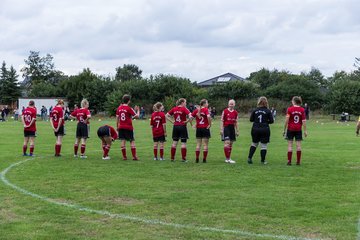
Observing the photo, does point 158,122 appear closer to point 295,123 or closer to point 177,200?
point 295,123

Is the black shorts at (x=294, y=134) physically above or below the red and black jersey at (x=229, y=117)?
below

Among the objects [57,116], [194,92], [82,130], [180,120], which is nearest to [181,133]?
[180,120]

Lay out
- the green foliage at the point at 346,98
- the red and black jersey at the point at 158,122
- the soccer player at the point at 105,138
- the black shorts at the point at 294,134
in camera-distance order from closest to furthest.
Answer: the black shorts at the point at 294,134 → the red and black jersey at the point at 158,122 → the soccer player at the point at 105,138 → the green foliage at the point at 346,98

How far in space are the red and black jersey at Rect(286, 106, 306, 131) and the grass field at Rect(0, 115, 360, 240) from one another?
120 cm

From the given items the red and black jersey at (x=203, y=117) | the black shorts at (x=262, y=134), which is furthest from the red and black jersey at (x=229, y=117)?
the black shorts at (x=262, y=134)

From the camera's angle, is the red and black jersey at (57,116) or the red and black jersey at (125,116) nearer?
the red and black jersey at (125,116)

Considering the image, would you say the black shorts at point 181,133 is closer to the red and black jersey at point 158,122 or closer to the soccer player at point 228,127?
the red and black jersey at point 158,122

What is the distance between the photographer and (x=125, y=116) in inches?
600

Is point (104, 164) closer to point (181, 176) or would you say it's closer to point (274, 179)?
point (181, 176)

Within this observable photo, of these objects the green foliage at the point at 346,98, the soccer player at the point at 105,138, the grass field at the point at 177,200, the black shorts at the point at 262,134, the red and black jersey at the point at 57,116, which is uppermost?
the green foliage at the point at 346,98

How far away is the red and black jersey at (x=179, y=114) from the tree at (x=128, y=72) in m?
117

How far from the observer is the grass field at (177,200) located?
6.88 meters

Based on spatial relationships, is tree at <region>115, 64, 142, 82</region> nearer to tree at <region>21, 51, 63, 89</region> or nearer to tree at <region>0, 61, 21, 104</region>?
tree at <region>21, 51, 63, 89</region>

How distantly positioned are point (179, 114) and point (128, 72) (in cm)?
12595
